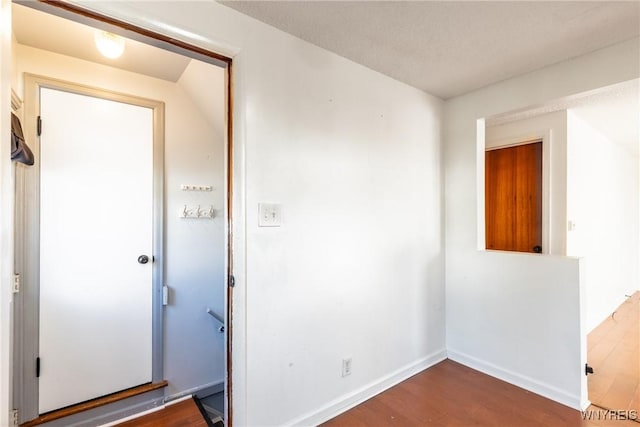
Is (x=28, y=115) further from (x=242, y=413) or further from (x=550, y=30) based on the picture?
(x=550, y=30)

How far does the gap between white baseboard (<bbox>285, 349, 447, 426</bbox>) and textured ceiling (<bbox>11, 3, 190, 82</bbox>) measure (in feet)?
7.84

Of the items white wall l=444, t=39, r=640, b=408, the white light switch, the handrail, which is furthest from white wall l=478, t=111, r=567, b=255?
the handrail

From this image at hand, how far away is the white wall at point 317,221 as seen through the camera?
1527mm

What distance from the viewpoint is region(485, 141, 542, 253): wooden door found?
2859 millimetres

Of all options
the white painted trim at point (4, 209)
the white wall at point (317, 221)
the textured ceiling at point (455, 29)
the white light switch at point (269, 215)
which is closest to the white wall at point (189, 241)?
the white wall at point (317, 221)

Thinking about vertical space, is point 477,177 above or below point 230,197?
above

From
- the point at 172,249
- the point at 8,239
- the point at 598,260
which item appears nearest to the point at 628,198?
the point at 598,260

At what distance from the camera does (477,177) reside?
243 cm

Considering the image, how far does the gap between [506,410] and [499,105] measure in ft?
7.02

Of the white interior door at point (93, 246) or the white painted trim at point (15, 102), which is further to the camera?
the white interior door at point (93, 246)

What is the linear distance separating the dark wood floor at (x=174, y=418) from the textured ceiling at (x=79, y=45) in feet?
7.85

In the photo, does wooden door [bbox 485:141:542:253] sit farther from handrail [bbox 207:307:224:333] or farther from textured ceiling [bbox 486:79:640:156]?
handrail [bbox 207:307:224:333]

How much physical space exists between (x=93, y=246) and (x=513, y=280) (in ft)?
9.86

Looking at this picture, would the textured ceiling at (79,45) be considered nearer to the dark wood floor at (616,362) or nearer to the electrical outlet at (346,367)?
the electrical outlet at (346,367)
